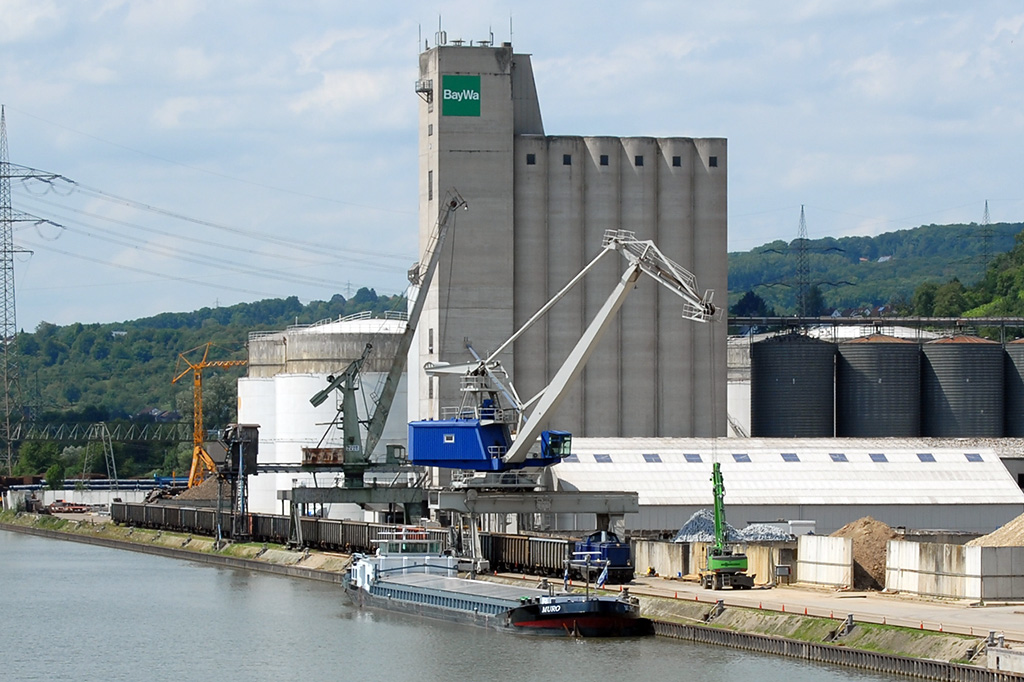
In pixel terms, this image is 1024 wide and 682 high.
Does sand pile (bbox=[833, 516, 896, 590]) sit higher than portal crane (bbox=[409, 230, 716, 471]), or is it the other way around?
portal crane (bbox=[409, 230, 716, 471])

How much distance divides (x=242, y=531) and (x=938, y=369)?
4479 centimetres

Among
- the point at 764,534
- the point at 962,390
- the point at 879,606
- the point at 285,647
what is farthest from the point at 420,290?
the point at 879,606

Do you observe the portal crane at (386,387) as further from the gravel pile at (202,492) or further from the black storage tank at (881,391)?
the gravel pile at (202,492)

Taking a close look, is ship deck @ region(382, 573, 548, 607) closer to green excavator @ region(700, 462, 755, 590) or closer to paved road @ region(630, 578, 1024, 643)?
paved road @ region(630, 578, 1024, 643)

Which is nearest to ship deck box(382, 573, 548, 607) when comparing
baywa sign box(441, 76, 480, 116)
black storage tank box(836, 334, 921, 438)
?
baywa sign box(441, 76, 480, 116)

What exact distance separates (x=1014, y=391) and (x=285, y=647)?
69792 millimetres

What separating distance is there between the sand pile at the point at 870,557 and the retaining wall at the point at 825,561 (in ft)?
1.06

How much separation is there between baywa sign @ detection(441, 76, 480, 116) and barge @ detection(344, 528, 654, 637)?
36038 mm

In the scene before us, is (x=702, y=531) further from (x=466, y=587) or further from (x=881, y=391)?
(x=881, y=391)

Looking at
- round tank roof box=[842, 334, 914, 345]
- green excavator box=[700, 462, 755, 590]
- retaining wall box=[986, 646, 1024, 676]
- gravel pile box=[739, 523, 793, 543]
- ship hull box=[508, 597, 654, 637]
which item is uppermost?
round tank roof box=[842, 334, 914, 345]

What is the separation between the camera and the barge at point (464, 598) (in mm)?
55656

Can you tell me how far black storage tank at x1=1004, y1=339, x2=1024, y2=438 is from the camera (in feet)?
375

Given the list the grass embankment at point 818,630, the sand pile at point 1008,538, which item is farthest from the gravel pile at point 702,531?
the sand pile at point 1008,538

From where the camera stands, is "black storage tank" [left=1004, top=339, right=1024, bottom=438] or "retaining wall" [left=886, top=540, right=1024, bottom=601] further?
"black storage tank" [left=1004, top=339, right=1024, bottom=438]
